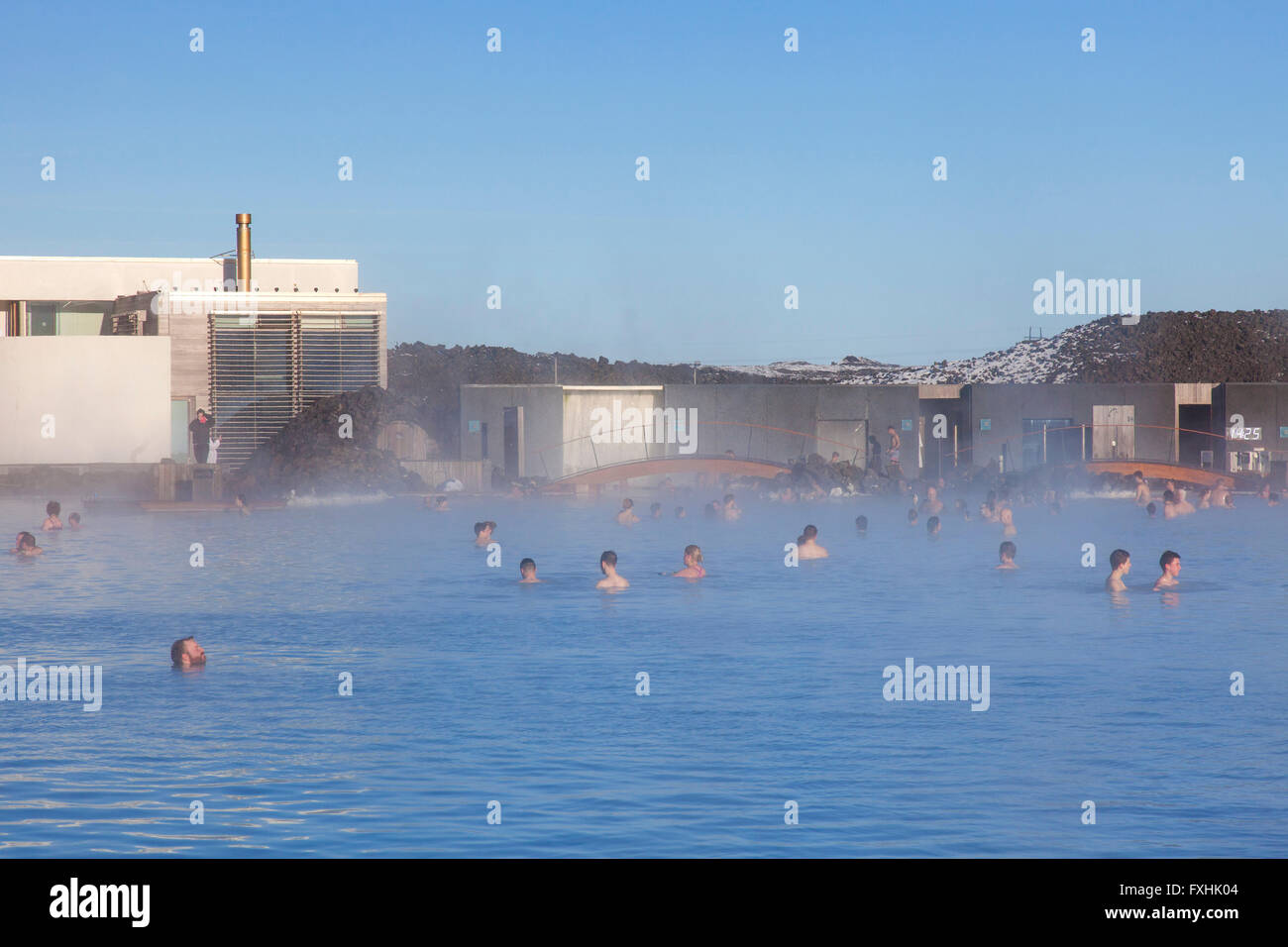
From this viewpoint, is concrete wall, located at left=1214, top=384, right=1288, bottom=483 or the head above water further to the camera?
concrete wall, located at left=1214, top=384, right=1288, bottom=483

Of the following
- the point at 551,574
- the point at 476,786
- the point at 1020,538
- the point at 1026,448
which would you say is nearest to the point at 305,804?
the point at 476,786

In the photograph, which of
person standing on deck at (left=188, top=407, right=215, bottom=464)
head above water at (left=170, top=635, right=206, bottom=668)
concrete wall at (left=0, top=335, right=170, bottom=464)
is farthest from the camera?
person standing on deck at (left=188, top=407, right=215, bottom=464)

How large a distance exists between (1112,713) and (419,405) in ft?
99.5

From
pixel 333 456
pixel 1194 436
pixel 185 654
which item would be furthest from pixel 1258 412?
pixel 185 654

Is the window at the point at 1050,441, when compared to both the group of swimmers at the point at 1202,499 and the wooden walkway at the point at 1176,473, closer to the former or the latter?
the wooden walkway at the point at 1176,473

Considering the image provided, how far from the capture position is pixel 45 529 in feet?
83.8

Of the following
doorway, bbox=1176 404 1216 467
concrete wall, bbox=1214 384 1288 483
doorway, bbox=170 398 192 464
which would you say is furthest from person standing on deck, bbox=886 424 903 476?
doorway, bbox=170 398 192 464

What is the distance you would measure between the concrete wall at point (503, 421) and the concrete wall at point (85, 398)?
9.34 meters

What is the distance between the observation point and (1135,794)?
9023mm

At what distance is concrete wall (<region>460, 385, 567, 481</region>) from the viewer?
42.9 metres

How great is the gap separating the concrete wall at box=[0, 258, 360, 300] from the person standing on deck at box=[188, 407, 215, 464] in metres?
6.37
